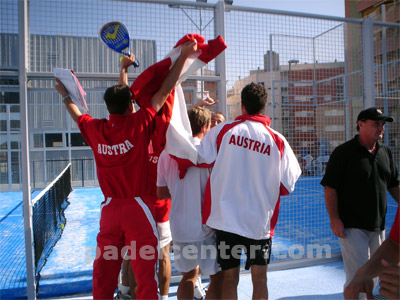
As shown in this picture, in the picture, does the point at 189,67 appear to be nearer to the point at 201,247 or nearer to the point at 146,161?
the point at 146,161

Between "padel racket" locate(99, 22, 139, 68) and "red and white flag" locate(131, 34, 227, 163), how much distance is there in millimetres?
306

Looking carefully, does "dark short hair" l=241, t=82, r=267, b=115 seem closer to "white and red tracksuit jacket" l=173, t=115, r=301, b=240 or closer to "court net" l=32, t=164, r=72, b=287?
"white and red tracksuit jacket" l=173, t=115, r=301, b=240

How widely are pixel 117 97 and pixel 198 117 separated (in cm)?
83

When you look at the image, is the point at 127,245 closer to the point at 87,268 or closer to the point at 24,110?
the point at 24,110

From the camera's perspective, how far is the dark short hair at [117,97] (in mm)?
2428

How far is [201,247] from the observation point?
2826mm

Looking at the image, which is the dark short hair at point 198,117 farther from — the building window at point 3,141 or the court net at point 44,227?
the building window at point 3,141

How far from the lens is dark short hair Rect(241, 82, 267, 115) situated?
2643 millimetres

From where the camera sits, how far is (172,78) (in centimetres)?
247

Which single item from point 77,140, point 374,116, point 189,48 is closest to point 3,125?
point 77,140

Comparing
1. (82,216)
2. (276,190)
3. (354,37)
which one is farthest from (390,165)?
(82,216)

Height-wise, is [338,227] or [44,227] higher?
[338,227]

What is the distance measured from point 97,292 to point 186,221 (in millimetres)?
862

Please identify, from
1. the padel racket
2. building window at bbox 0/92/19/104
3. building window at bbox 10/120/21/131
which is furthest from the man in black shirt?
building window at bbox 10/120/21/131
